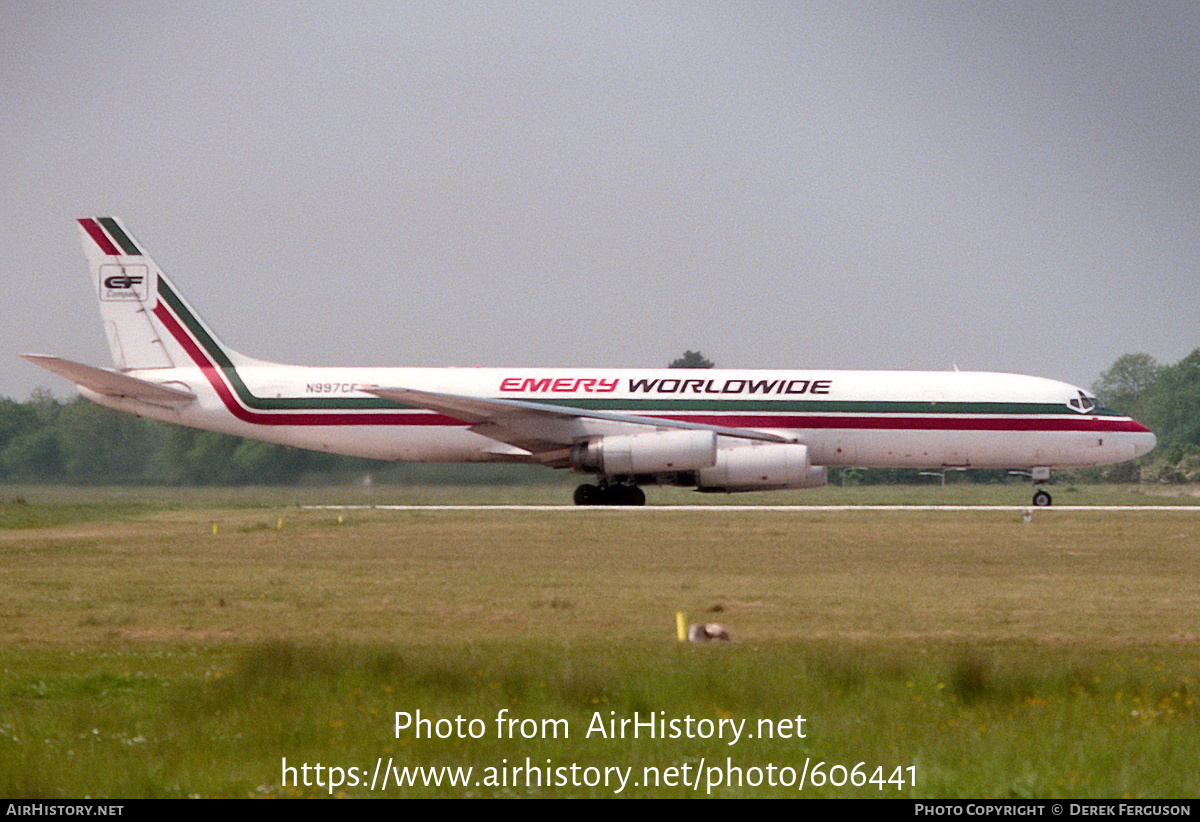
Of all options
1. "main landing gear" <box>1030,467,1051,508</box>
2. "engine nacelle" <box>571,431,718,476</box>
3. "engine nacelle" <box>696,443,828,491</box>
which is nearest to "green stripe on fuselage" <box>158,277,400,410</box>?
"engine nacelle" <box>571,431,718,476</box>

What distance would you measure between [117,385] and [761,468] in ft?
48.6

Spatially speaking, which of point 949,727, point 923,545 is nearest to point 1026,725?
point 949,727

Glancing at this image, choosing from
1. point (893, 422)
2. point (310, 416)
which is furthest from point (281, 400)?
point (893, 422)

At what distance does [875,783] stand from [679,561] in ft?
40.5

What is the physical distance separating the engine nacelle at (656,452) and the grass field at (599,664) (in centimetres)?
722

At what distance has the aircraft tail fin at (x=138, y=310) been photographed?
34656 mm

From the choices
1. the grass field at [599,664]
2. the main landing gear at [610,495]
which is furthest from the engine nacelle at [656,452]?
the grass field at [599,664]

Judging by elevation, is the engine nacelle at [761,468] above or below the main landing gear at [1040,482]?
A: above

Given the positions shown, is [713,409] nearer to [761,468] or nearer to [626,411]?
[626,411]

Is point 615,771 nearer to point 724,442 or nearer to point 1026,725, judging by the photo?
point 1026,725

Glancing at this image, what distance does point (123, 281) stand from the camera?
35125 millimetres

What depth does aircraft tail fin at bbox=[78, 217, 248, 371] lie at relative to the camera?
34.7 meters

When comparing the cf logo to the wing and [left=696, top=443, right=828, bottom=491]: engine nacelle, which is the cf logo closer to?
the wing

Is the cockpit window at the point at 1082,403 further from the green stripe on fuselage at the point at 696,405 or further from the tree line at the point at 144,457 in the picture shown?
the tree line at the point at 144,457
